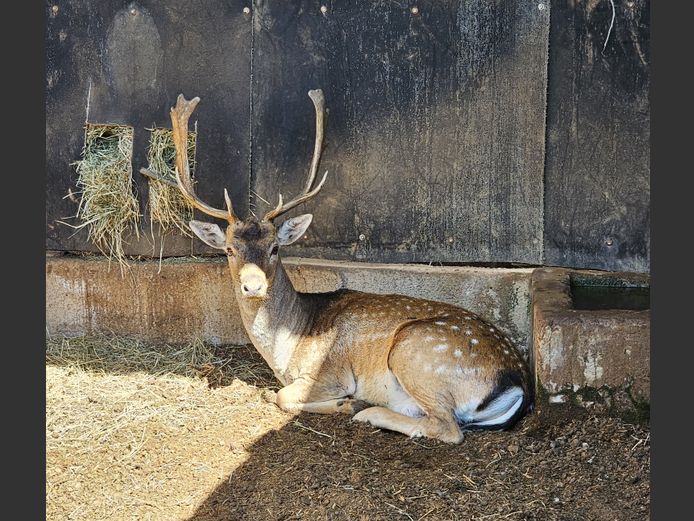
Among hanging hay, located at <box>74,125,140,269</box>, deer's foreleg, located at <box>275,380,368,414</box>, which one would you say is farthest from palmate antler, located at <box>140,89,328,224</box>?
deer's foreleg, located at <box>275,380,368,414</box>

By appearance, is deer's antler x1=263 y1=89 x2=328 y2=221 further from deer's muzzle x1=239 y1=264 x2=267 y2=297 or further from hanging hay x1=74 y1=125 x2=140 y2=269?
hanging hay x1=74 y1=125 x2=140 y2=269

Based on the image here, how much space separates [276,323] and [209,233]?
78 centimetres

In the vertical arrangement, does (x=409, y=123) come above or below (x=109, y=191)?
above

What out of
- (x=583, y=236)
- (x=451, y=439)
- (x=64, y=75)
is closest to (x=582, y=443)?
(x=451, y=439)

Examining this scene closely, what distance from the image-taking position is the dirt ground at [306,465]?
4895 millimetres

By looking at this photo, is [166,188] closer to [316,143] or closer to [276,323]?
[316,143]

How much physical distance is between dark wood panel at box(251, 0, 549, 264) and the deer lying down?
61cm

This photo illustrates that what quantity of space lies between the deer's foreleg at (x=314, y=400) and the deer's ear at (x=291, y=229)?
3.27 feet

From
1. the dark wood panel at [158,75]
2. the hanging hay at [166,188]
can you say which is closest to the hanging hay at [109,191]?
the dark wood panel at [158,75]

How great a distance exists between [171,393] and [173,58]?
2689 mm

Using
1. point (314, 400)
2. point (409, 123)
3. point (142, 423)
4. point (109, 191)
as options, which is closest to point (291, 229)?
point (314, 400)

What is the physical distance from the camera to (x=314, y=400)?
6.34 m

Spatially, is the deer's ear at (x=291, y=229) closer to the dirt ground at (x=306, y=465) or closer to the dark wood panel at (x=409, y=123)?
the dark wood panel at (x=409, y=123)

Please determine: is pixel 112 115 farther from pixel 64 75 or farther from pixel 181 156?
pixel 181 156
